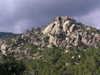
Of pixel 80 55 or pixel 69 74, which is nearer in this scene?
pixel 69 74

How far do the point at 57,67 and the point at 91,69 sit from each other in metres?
43.6

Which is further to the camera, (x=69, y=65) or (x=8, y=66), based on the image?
(x=69, y=65)

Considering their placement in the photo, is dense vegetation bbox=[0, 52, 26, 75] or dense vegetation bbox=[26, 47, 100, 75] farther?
dense vegetation bbox=[26, 47, 100, 75]

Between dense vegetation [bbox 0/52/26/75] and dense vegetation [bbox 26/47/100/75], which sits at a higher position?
dense vegetation [bbox 0/52/26/75]

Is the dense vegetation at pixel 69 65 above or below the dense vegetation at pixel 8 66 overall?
below

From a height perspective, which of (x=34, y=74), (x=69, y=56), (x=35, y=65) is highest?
(x=69, y=56)

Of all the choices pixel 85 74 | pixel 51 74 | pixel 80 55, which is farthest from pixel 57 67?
pixel 80 55

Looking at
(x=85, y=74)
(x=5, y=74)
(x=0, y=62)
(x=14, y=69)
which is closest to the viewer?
(x=5, y=74)

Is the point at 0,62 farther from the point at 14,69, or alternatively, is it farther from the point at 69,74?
the point at 69,74

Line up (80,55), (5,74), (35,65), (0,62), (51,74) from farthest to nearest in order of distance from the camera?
(80,55) → (35,65) → (51,74) → (0,62) → (5,74)

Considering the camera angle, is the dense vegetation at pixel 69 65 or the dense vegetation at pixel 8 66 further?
the dense vegetation at pixel 69 65

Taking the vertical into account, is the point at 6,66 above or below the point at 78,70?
above

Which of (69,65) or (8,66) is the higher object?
(8,66)

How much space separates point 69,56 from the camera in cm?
18162
